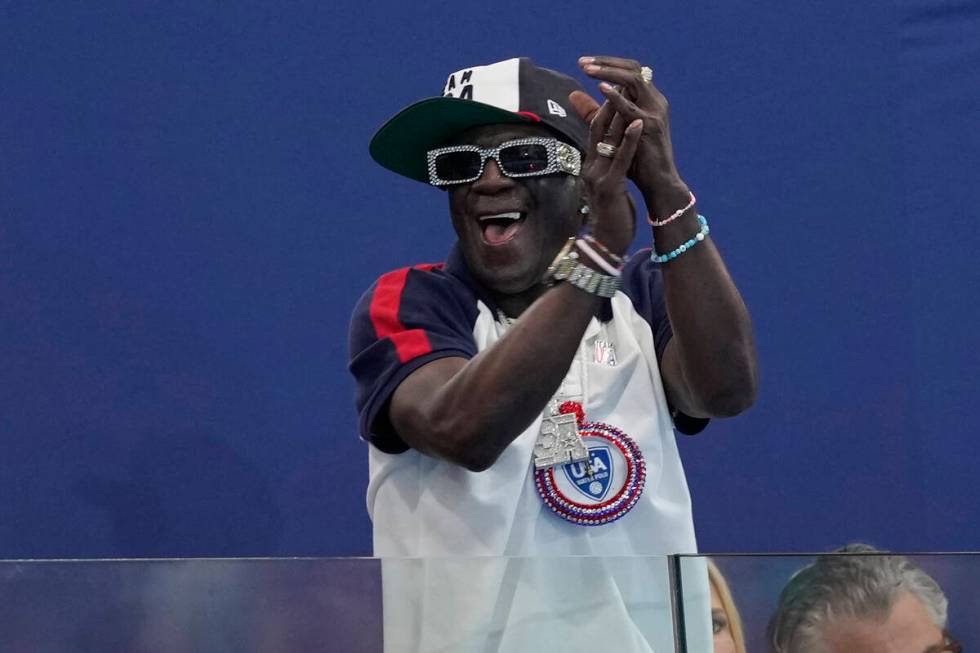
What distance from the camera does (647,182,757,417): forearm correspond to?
47.3 inches

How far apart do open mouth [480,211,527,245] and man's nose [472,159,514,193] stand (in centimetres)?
3

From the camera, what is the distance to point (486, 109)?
1.44m

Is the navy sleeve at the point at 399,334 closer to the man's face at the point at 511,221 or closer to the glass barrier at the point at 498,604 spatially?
the man's face at the point at 511,221

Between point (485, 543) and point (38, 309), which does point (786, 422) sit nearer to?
point (485, 543)

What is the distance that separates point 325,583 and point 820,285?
5.11 ft

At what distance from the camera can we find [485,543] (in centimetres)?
130

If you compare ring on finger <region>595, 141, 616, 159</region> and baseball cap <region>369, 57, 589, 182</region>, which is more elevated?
baseball cap <region>369, 57, 589, 182</region>

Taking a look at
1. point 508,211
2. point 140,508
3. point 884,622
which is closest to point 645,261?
point 508,211

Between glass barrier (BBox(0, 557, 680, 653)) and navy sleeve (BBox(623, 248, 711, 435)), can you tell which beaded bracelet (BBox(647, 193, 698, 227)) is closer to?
navy sleeve (BBox(623, 248, 711, 435))

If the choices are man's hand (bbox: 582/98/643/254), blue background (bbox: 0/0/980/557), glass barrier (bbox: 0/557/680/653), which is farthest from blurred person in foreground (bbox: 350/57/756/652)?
blue background (bbox: 0/0/980/557)

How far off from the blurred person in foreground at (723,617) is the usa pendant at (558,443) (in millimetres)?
499

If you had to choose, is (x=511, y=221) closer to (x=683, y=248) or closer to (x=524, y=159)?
(x=524, y=159)

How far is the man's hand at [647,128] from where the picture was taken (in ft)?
3.81

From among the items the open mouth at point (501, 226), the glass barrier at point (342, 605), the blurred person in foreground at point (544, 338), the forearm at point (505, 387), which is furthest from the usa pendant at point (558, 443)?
the glass barrier at point (342, 605)
